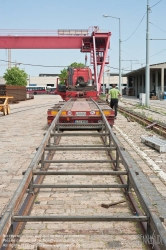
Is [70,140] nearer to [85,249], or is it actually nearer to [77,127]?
[77,127]

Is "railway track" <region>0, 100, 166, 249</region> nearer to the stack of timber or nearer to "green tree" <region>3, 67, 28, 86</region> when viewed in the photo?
the stack of timber

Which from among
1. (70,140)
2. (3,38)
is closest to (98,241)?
(70,140)

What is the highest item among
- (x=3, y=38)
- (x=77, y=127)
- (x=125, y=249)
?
(x=3, y=38)

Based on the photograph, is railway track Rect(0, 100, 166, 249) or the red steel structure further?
the red steel structure

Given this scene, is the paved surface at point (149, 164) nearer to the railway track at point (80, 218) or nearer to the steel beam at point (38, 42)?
the railway track at point (80, 218)

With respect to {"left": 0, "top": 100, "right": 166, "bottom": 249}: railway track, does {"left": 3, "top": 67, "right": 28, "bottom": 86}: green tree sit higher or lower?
higher

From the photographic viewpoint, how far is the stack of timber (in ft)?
108

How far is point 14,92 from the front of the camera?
127 feet

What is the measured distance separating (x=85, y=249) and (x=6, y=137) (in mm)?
8468

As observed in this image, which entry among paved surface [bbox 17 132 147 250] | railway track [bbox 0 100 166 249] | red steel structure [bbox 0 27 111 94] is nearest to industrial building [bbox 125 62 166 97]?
red steel structure [bbox 0 27 111 94]

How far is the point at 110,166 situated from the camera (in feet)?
23.5

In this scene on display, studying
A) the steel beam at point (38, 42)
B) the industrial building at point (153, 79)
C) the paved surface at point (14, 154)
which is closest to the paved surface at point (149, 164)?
the paved surface at point (14, 154)

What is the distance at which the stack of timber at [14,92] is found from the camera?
108 ft

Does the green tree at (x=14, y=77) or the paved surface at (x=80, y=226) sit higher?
the green tree at (x=14, y=77)
